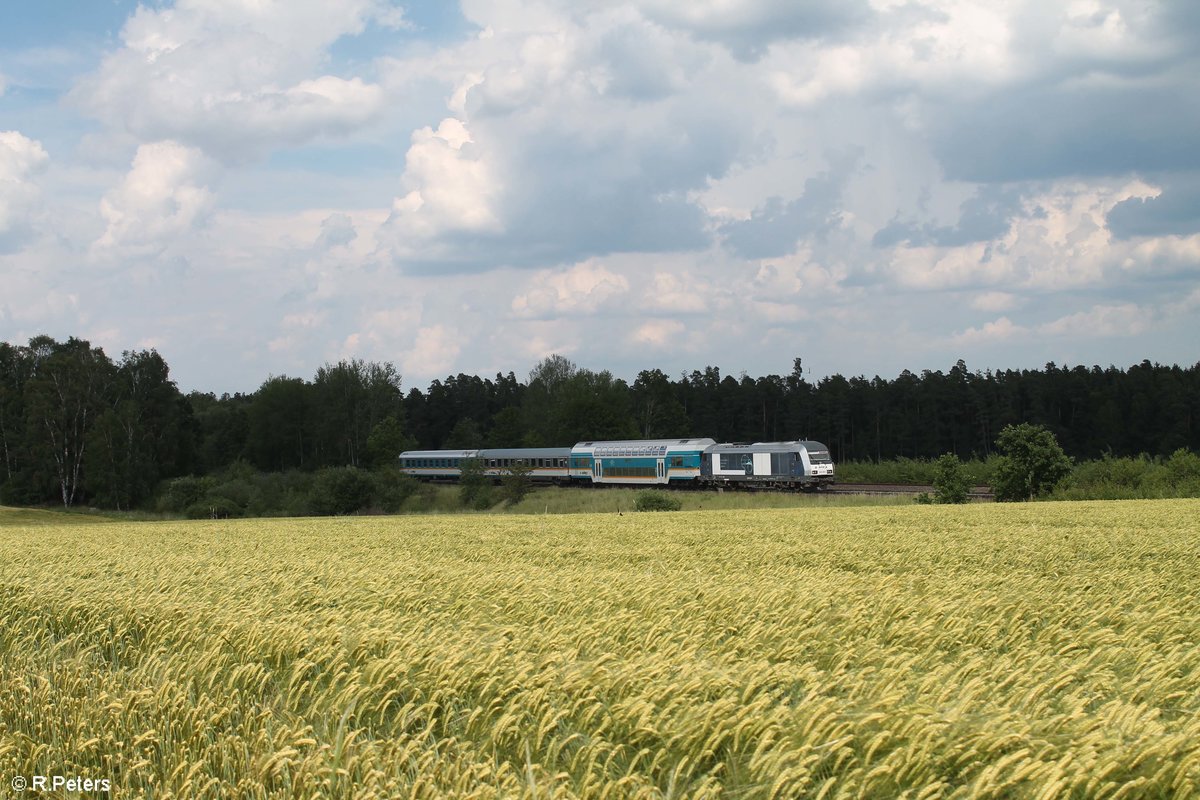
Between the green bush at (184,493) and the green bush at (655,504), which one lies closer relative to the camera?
the green bush at (655,504)

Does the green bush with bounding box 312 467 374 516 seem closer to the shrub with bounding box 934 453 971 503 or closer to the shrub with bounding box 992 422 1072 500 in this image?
the shrub with bounding box 934 453 971 503

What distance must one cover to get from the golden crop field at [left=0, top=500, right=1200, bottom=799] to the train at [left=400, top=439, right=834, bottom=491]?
48668 millimetres

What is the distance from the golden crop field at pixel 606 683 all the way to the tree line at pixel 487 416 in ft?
264

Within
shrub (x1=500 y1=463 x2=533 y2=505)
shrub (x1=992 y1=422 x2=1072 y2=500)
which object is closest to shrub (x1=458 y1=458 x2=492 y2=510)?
shrub (x1=500 y1=463 x2=533 y2=505)

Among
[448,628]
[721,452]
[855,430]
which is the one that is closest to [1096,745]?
[448,628]

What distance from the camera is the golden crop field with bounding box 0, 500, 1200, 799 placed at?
395 centimetres

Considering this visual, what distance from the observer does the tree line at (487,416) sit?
279 ft

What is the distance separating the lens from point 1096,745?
393 cm

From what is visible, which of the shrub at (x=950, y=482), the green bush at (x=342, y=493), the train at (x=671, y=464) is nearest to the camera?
the shrub at (x=950, y=482)

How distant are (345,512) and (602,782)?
71696mm

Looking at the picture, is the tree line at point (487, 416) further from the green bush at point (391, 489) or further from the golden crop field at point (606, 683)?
the golden crop field at point (606, 683)

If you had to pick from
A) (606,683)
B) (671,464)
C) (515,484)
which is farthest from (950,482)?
(606,683)

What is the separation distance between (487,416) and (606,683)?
149m

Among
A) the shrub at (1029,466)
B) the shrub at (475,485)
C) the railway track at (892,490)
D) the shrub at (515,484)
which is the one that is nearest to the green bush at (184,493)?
the shrub at (475,485)
